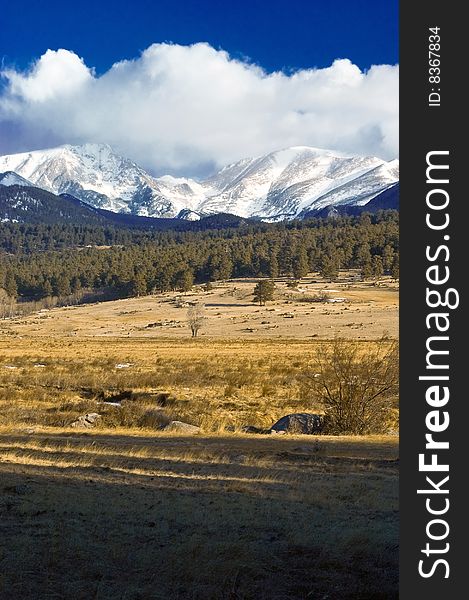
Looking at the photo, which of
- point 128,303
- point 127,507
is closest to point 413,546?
point 127,507

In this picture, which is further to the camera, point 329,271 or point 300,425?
point 329,271

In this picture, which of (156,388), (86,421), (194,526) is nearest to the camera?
(194,526)

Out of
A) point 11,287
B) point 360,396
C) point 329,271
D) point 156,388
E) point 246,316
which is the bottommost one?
point 156,388

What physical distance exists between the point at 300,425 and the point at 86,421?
8.43 m

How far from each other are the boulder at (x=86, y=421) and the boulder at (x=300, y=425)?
23.3ft

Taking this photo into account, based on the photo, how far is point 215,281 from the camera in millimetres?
182250

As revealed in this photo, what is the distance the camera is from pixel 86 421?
2456cm

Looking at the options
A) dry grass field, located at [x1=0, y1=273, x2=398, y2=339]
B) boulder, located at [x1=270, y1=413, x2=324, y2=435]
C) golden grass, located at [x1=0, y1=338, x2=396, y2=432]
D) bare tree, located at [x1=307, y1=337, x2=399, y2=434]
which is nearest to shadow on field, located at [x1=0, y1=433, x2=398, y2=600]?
boulder, located at [x1=270, y1=413, x2=324, y2=435]

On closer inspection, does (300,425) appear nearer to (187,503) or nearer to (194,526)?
(187,503)

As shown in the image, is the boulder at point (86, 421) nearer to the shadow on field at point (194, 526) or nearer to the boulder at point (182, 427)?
the boulder at point (182, 427)

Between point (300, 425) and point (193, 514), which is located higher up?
point (193, 514)

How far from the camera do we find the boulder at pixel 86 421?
23.9 m

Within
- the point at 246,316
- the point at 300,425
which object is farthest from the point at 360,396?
the point at 246,316

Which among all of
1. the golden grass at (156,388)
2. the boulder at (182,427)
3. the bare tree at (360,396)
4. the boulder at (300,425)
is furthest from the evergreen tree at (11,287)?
the bare tree at (360,396)
